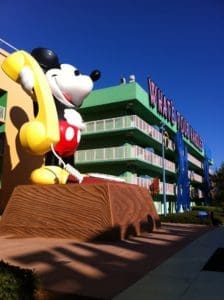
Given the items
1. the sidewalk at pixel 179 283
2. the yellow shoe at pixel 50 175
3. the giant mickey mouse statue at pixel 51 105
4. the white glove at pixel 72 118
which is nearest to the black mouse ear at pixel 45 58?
the giant mickey mouse statue at pixel 51 105

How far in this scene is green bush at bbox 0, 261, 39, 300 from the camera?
4.04 meters

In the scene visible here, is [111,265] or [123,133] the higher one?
[123,133]

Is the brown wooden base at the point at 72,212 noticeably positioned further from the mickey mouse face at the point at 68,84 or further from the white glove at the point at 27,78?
the mickey mouse face at the point at 68,84

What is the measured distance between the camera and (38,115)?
14320 millimetres

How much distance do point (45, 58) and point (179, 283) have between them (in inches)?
475

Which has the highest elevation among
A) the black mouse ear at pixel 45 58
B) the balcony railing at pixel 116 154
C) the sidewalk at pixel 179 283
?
the black mouse ear at pixel 45 58

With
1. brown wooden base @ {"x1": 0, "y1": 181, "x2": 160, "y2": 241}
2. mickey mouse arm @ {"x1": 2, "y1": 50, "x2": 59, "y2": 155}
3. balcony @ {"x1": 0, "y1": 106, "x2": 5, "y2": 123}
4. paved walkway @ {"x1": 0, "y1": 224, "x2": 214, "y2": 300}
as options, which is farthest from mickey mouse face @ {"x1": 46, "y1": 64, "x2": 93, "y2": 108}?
balcony @ {"x1": 0, "y1": 106, "x2": 5, "y2": 123}

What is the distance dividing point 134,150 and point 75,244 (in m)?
20.8

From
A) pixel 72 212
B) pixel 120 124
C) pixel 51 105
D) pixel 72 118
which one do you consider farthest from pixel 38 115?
pixel 120 124

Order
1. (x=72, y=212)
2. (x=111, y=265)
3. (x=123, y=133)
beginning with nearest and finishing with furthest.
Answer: (x=111, y=265)
(x=72, y=212)
(x=123, y=133)

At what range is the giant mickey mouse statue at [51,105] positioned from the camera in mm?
14047

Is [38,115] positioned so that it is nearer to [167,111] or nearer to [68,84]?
[68,84]

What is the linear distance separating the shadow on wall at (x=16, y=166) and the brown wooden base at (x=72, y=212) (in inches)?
276

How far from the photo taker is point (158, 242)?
492 inches
